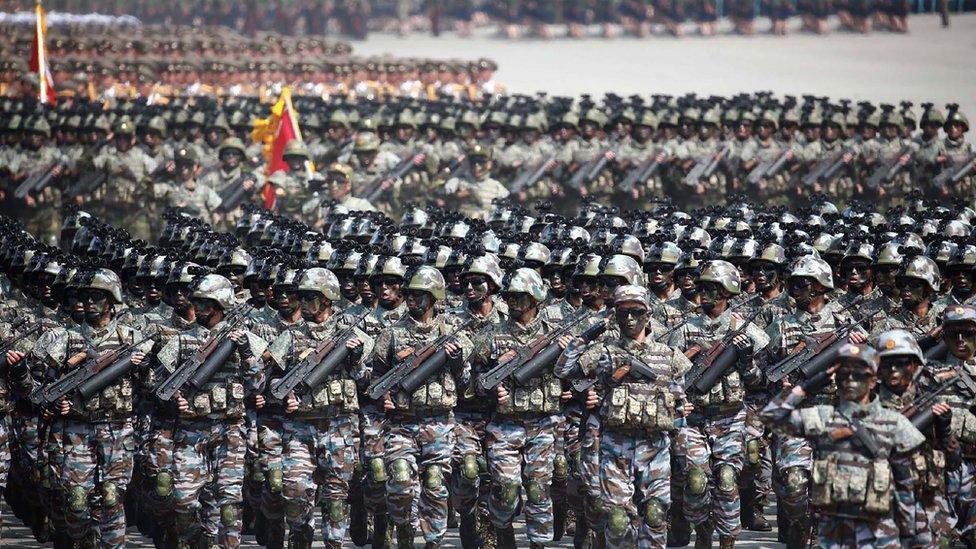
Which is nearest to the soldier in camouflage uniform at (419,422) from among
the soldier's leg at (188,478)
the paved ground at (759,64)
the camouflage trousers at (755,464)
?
the soldier's leg at (188,478)

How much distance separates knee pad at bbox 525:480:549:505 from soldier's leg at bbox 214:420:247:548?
7.46 feet

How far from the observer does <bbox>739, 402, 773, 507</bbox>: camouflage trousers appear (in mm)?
16578

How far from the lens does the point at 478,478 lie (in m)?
16.2

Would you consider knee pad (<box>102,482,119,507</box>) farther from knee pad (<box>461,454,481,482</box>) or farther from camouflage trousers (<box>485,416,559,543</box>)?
camouflage trousers (<box>485,416,559,543</box>)

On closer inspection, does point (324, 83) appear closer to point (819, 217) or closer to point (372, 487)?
point (819, 217)

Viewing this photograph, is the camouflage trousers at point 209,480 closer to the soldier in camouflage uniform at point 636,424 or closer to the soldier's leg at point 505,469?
the soldier's leg at point 505,469

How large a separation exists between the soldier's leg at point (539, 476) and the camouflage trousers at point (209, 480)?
227 centimetres

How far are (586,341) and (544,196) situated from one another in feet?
51.2

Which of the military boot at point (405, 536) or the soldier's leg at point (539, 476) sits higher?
the soldier's leg at point (539, 476)

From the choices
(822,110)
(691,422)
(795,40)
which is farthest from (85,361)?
(795,40)

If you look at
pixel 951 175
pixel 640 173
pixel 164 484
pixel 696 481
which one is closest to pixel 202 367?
pixel 164 484

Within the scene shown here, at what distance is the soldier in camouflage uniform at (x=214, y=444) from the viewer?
15703mm

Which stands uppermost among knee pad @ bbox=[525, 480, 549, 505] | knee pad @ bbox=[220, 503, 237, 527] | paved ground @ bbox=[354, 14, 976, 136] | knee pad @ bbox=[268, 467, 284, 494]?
knee pad @ bbox=[268, 467, 284, 494]

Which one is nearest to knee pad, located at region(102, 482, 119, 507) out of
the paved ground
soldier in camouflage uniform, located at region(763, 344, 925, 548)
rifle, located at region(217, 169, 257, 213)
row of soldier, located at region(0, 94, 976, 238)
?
soldier in camouflage uniform, located at region(763, 344, 925, 548)
